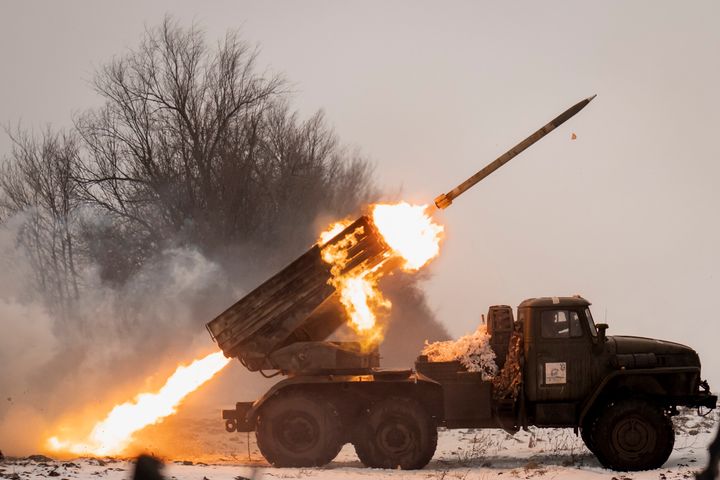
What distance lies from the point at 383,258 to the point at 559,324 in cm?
333

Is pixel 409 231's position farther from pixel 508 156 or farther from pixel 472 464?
pixel 472 464

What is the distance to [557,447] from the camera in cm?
2066

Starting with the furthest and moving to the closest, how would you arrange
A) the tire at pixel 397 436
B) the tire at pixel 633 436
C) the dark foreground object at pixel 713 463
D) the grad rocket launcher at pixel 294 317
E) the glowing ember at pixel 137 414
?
the glowing ember at pixel 137 414
the grad rocket launcher at pixel 294 317
the tire at pixel 397 436
the tire at pixel 633 436
the dark foreground object at pixel 713 463

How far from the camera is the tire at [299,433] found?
58.9 ft

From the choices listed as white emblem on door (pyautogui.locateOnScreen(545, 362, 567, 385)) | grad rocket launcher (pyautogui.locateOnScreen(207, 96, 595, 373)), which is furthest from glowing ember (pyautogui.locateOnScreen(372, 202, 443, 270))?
white emblem on door (pyautogui.locateOnScreen(545, 362, 567, 385))

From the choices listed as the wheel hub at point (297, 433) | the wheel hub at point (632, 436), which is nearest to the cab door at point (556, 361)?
the wheel hub at point (632, 436)

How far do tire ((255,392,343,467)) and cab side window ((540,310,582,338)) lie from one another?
390 centimetres

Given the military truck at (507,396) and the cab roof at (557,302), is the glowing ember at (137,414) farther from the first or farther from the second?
the cab roof at (557,302)

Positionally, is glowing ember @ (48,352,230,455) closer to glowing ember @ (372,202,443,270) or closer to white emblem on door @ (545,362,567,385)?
glowing ember @ (372,202,443,270)

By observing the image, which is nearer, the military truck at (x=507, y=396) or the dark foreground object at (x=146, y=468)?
the dark foreground object at (x=146, y=468)

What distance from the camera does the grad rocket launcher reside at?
18234mm

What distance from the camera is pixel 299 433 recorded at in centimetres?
1803

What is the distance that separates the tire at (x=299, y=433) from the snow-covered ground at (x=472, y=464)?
1.10 ft

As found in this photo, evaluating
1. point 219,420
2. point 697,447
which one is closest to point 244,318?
point 697,447
